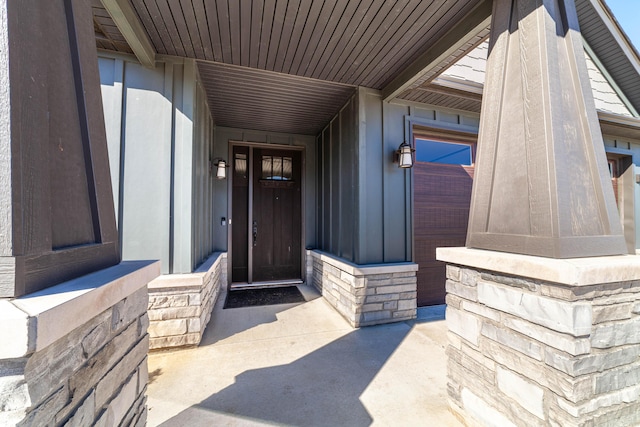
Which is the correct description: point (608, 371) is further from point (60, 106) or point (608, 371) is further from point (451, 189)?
point (451, 189)

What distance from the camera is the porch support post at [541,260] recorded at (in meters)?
1.13

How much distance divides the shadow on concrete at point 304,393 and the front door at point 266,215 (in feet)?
8.56

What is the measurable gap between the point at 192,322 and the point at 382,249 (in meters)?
2.27

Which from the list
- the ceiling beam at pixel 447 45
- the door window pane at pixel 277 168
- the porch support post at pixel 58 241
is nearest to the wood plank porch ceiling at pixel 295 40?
the ceiling beam at pixel 447 45

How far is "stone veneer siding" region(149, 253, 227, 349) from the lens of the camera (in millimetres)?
2375

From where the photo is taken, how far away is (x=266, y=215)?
16.0ft

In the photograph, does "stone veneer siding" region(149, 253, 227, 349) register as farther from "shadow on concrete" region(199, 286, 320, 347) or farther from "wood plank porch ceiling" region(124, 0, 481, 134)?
"wood plank porch ceiling" region(124, 0, 481, 134)

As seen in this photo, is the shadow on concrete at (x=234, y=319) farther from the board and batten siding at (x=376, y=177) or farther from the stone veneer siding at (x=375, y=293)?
the board and batten siding at (x=376, y=177)

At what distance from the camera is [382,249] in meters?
3.23

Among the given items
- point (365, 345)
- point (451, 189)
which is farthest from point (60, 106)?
point (451, 189)

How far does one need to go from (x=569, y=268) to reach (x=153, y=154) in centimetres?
319

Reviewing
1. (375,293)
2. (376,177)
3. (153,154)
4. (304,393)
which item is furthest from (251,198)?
(304,393)

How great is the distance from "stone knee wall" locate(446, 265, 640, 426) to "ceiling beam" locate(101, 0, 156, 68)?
3107mm

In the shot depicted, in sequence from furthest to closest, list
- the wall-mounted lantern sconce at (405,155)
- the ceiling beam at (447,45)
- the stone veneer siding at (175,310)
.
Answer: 1. the wall-mounted lantern sconce at (405,155)
2. the stone veneer siding at (175,310)
3. the ceiling beam at (447,45)
